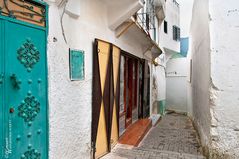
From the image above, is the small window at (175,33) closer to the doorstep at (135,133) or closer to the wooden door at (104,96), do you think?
the doorstep at (135,133)

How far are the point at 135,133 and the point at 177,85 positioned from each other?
41.7ft

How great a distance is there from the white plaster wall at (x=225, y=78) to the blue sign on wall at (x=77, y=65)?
277 centimetres

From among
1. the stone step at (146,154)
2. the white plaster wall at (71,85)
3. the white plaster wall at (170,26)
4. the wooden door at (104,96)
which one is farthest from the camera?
the white plaster wall at (170,26)

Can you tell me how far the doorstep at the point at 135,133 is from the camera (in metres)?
5.98

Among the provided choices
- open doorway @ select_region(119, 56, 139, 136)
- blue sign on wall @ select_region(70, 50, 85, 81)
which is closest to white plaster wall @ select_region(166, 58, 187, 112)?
open doorway @ select_region(119, 56, 139, 136)

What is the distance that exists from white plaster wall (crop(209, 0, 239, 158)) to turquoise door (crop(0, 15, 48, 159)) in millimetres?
3495

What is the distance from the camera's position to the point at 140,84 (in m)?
8.88

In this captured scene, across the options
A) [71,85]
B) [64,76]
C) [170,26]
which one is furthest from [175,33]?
[64,76]

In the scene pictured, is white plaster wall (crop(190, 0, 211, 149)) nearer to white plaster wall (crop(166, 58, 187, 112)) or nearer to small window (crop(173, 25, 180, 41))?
white plaster wall (crop(166, 58, 187, 112))

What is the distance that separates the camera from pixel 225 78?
468 cm

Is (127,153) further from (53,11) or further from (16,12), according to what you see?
(16,12)

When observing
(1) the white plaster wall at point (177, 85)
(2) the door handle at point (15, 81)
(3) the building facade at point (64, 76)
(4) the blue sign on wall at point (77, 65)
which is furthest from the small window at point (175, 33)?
(2) the door handle at point (15, 81)

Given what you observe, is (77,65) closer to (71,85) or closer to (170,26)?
(71,85)

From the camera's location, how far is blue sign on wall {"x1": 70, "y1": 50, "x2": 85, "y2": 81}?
12.1 feet
